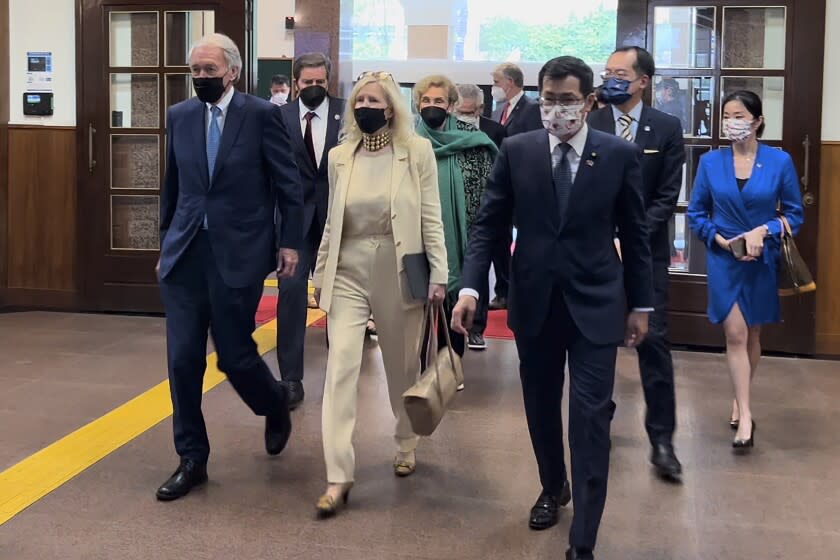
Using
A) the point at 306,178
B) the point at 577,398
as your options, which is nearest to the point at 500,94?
the point at 306,178

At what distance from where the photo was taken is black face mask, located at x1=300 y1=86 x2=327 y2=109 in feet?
16.4

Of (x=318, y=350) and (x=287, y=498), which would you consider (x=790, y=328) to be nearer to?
(x=318, y=350)

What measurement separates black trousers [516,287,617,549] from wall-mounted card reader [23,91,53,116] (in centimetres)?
558

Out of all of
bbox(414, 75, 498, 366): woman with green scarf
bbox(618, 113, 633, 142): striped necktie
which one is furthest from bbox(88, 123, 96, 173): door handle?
bbox(618, 113, 633, 142): striped necktie

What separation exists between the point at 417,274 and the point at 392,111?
2.01 ft

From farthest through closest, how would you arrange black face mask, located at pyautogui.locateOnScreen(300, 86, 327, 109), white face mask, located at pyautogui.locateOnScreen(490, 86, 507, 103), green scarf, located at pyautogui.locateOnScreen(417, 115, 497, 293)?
white face mask, located at pyautogui.locateOnScreen(490, 86, 507, 103) → black face mask, located at pyautogui.locateOnScreen(300, 86, 327, 109) → green scarf, located at pyautogui.locateOnScreen(417, 115, 497, 293)

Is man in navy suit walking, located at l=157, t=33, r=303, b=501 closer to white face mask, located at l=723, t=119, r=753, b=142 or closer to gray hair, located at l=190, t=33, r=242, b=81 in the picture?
gray hair, located at l=190, t=33, r=242, b=81

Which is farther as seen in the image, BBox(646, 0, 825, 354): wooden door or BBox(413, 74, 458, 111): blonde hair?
BBox(646, 0, 825, 354): wooden door

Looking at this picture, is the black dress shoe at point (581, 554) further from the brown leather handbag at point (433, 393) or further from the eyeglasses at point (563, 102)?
the eyeglasses at point (563, 102)

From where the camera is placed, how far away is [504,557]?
10.1 ft

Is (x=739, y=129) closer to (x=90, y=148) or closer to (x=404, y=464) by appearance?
(x=404, y=464)

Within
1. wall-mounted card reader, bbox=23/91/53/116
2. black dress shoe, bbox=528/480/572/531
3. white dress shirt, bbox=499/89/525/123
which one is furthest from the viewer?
white dress shirt, bbox=499/89/525/123

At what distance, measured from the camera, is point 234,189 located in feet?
11.5

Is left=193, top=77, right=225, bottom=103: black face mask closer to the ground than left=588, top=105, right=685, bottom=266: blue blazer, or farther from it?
farther from it
